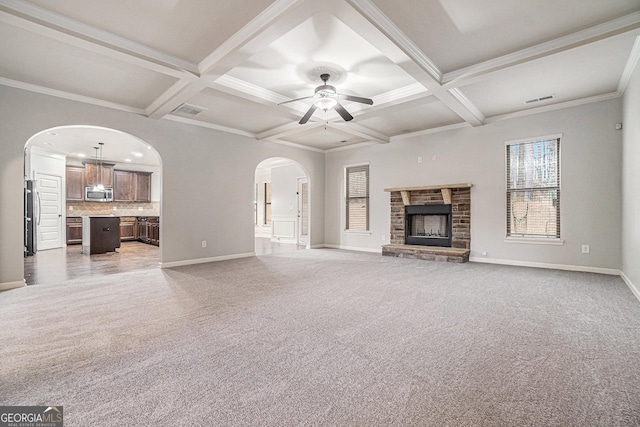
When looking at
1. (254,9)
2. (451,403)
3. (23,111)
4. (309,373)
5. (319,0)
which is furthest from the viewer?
(23,111)

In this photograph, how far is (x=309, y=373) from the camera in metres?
1.91

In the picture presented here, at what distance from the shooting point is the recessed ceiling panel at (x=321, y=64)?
317 cm

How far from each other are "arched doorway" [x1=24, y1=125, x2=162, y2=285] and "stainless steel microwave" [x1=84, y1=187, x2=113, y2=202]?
3 centimetres

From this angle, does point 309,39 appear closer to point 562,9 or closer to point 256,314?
point 562,9

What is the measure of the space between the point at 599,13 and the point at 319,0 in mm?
2590

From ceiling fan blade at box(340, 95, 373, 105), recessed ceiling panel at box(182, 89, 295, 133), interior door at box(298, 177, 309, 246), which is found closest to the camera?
ceiling fan blade at box(340, 95, 373, 105)

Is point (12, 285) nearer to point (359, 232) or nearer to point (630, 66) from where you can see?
point (359, 232)

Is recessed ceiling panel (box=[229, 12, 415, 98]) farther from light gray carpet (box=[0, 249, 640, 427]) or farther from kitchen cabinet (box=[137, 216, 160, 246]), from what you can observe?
kitchen cabinet (box=[137, 216, 160, 246])

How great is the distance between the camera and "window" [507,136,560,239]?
17.6ft

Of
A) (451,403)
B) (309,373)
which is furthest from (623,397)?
(309,373)

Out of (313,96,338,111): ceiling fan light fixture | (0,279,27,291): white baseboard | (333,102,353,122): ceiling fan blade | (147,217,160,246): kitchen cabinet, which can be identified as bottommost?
(0,279,27,291): white baseboard

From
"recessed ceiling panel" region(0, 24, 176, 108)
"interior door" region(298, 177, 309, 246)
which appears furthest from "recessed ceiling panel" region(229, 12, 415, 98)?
"interior door" region(298, 177, 309, 246)

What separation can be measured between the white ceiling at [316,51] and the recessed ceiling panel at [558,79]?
22 mm

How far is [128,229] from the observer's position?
413 inches
